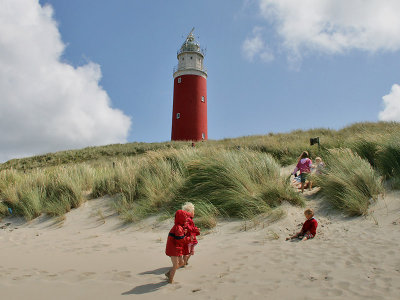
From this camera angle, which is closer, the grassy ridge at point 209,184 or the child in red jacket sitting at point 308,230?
the child in red jacket sitting at point 308,230

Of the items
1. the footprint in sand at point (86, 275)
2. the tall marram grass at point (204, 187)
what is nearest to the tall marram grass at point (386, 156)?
the tall marram grass at point (204, 187)

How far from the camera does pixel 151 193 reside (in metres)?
7.26

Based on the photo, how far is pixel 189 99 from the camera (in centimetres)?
2916

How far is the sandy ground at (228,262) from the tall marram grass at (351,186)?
8.6 inches

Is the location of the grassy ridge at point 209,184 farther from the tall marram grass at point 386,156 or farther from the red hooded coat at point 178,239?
the red hooded coat at point 178,239

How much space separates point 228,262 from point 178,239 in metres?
0.90

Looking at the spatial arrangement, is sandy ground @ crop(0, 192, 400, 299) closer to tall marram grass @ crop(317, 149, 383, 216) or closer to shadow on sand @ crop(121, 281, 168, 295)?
shadow on sand @ crop(121, 281, 168, 295)

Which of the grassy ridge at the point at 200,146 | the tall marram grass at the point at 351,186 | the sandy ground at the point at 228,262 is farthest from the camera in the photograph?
the grassy ridge at the point at 200,146

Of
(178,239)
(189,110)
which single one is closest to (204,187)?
(178,239)

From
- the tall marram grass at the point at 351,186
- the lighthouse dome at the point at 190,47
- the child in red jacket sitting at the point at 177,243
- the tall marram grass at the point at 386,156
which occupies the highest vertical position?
the lighthouse dome at the point at 190,47

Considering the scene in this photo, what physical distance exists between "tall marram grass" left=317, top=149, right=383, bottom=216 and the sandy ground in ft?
0.72

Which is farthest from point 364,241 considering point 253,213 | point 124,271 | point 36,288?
point 36,288

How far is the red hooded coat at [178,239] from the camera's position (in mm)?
3575

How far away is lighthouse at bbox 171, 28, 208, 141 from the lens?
93.6 feet
